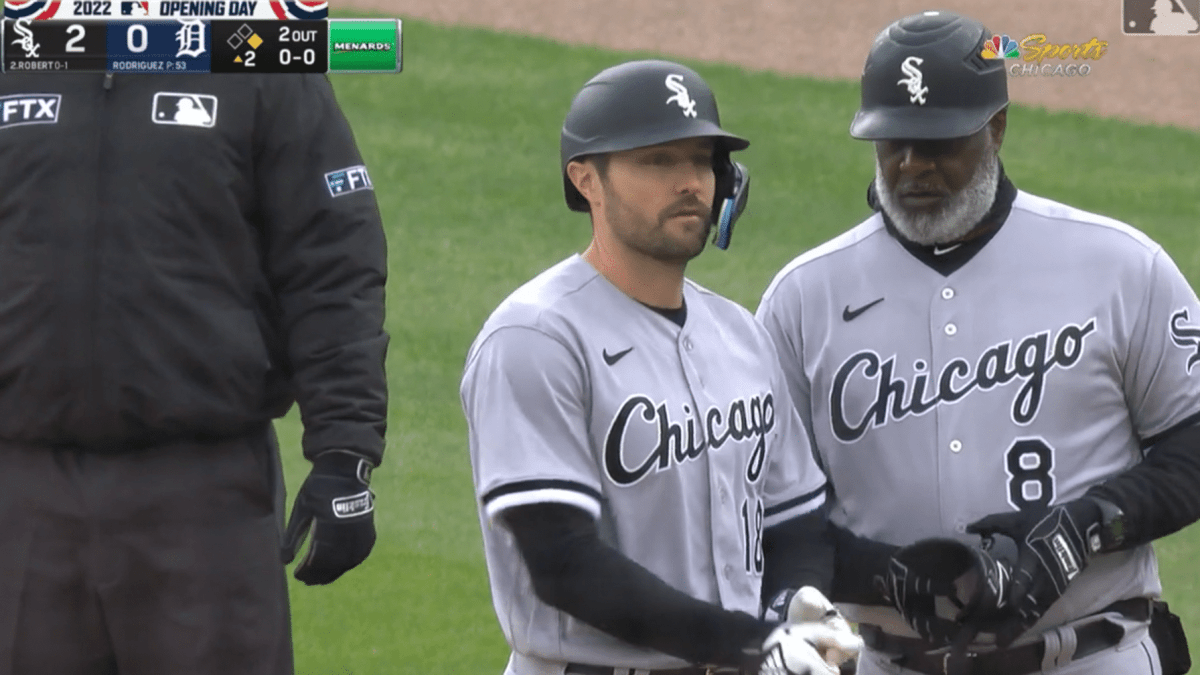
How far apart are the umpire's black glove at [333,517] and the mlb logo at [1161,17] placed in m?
9.79

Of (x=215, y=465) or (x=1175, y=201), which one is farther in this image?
(x=1175, y=201)

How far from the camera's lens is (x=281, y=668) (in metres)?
4.02

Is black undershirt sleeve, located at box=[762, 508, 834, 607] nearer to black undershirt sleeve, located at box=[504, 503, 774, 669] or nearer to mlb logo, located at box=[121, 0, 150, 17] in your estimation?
black undershirt sleeve, located at box=[504, 503, 774, 669]

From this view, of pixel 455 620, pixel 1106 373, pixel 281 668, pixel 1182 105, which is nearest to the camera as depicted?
pixel 1106 373

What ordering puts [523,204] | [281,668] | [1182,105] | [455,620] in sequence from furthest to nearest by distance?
[1182,105] < [523,204] < [455,620] < [281,668]

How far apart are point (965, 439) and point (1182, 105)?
1278 cm

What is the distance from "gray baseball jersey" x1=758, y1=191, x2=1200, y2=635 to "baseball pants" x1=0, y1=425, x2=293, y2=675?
117 cm

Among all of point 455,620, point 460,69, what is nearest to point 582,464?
point 455,620

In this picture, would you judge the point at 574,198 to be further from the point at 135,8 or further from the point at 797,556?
the point at 135,8

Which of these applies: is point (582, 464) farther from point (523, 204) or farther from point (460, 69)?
point (460, 69)

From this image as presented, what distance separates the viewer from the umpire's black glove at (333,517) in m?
3.84

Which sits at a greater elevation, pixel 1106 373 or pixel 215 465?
pixel 1106 373

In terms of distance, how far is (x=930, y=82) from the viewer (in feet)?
12.5

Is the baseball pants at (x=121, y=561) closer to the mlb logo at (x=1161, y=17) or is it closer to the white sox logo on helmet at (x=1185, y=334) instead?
the white sox logo on helmet at (x=1185, y=334)
